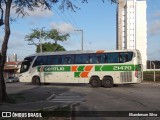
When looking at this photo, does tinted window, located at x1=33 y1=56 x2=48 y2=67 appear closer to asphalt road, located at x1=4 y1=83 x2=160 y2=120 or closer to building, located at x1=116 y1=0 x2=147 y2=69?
asphalt road, located at x1=4 y1=83 x2=160 y2=120

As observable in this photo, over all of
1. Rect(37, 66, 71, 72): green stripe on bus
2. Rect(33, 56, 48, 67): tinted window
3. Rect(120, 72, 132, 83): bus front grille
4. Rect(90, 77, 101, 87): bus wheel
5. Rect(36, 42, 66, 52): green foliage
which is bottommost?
Rect(90, 77, 101, 87): bus wheel

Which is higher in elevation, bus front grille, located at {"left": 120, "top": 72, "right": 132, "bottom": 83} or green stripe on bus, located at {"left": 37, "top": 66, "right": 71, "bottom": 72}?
green stripe on bus, located at {"left": 37, "top": 66, "right": 71, "bottom": 72}

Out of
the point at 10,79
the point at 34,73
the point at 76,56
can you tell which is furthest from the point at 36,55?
the point at 10,79

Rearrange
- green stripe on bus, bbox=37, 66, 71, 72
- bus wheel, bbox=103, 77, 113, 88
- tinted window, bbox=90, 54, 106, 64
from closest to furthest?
bus wheel, bbox=103, 77, 113, 88 < tinted window, bbox=90, 54, 106, 64 < green stripe on bus, bbox=37, 66, 71, 72

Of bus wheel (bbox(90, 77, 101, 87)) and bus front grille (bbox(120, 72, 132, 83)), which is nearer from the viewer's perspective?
bus front grille (bbox(120, 72, 132, 83))

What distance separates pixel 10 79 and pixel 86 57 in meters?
37.1

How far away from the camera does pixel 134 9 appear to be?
349 ft

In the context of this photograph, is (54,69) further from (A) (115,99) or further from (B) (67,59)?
(A) (115,99)

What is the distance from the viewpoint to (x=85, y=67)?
3672 cm

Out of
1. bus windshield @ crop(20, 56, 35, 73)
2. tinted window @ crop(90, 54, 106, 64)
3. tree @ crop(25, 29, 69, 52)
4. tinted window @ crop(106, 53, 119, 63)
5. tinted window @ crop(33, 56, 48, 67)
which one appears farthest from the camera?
tree @ crop(25, 29, 69, 52)

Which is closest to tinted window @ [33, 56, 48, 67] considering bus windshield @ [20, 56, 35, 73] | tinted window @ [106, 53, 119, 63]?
bus windshield @ [20, 56, 35, 73]

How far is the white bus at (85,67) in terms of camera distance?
114ft

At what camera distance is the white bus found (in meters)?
34.7

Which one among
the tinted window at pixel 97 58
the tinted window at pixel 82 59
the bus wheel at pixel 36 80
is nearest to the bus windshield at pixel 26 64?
the bus wheel at pixel 36 80
